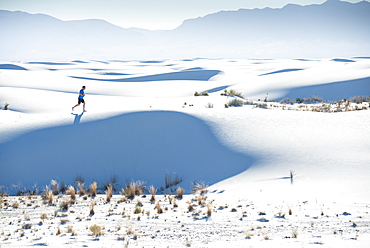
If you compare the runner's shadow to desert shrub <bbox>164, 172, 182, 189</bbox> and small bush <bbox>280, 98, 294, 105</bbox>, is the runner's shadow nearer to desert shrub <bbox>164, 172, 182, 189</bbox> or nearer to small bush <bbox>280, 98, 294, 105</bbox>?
desert shrub <bbox>164, 172, 182, 189</bbox>

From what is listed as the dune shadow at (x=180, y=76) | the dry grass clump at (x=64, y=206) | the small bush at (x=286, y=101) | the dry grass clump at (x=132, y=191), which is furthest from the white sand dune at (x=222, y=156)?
the dune shadow at (x=180, y=76)

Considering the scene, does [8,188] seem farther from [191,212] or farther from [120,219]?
[191,212]

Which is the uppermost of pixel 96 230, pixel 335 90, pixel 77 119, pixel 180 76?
pixel 180 76

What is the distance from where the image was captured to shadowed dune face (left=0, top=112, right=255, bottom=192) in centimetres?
1105

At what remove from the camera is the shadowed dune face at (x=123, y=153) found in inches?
435

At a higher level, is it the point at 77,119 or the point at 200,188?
the point at 77,119

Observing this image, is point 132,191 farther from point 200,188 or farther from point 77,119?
point 77,119

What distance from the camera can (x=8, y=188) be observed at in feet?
34.8

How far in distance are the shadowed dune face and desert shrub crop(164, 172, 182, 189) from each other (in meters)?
0.14

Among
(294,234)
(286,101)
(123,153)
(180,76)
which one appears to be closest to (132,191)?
(123,153)

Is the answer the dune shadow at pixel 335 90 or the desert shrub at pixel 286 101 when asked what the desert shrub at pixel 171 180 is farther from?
the dune shadow at pixel 335 90

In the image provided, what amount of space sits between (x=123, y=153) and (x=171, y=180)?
227cm

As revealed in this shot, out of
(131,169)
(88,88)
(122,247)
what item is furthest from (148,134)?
(88,88)

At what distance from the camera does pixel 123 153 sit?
12227 millimetres
